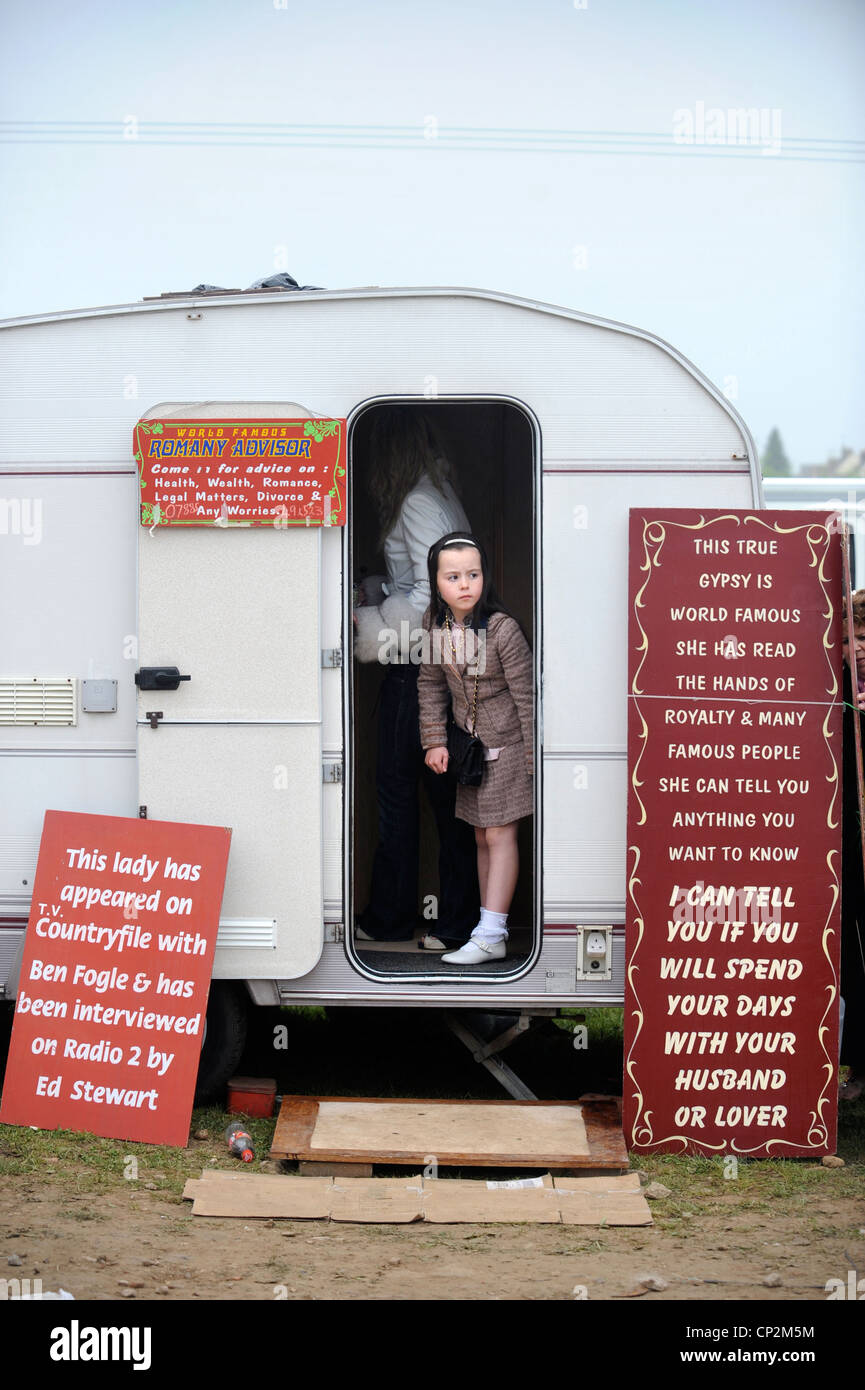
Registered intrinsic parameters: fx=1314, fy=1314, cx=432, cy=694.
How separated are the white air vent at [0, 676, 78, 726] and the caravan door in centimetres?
30

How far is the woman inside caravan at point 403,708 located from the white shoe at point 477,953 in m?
0.33

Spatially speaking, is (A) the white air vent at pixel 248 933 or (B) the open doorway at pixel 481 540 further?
(B) the open doorway at pixel 481 540

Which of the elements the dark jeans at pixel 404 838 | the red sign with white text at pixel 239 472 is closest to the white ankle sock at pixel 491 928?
the dark jeans at pixel 404 838

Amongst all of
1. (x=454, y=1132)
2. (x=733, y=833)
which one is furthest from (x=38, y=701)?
(x=733, y=833)

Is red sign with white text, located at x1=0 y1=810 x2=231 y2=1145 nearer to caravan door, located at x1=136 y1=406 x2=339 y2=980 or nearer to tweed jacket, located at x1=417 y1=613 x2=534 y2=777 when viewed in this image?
caravan door, located at x1=136 y1=406 x2=339 y2=980

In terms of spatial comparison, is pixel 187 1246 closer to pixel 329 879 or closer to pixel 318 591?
pixel 329 879

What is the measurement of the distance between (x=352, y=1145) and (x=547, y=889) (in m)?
1.11

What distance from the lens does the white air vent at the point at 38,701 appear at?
4.79m

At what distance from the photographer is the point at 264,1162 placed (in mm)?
4496

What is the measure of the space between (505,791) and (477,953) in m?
0.62

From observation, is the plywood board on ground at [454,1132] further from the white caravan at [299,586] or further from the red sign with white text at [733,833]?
the white caravan at [299,586]

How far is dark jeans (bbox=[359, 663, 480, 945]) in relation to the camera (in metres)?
5.42

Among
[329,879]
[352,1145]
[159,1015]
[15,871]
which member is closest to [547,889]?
[329,879]

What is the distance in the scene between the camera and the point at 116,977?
4.66 m
